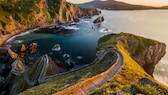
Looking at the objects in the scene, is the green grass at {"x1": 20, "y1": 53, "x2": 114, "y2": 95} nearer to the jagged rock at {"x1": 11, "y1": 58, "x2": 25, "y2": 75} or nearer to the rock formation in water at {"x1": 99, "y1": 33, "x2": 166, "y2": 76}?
the jagged rock at {"x1": 11, "y1": 58, "x2": 25, "y2": 75}

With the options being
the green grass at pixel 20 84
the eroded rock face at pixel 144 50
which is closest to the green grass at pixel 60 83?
the green grass at pixel 20 84

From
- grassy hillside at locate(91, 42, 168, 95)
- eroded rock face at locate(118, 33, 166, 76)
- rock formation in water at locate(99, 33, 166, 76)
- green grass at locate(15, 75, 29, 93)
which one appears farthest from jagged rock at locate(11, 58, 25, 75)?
eroded rock face at locate(118, 33, 166, 76)

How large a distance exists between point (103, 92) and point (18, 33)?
513 feet

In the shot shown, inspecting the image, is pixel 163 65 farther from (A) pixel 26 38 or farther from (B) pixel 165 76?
(A) pixel 26 38

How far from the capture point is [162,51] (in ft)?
320

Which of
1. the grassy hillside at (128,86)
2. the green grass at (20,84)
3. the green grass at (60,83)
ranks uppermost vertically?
the grassy hillside at (128,86)

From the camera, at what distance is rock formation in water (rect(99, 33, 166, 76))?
8881 centimetres

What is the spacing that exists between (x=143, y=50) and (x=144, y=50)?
0.38 meters

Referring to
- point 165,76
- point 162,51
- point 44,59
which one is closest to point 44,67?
point 44,59

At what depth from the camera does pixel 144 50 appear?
89.5 meters

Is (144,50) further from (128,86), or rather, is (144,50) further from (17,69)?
(128,86)

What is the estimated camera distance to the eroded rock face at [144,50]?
88.8 m

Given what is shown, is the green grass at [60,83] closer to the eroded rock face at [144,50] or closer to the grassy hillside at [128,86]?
the grassy hillside at [128,86]

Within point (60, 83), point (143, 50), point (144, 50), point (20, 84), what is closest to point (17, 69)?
point (20, 84)
